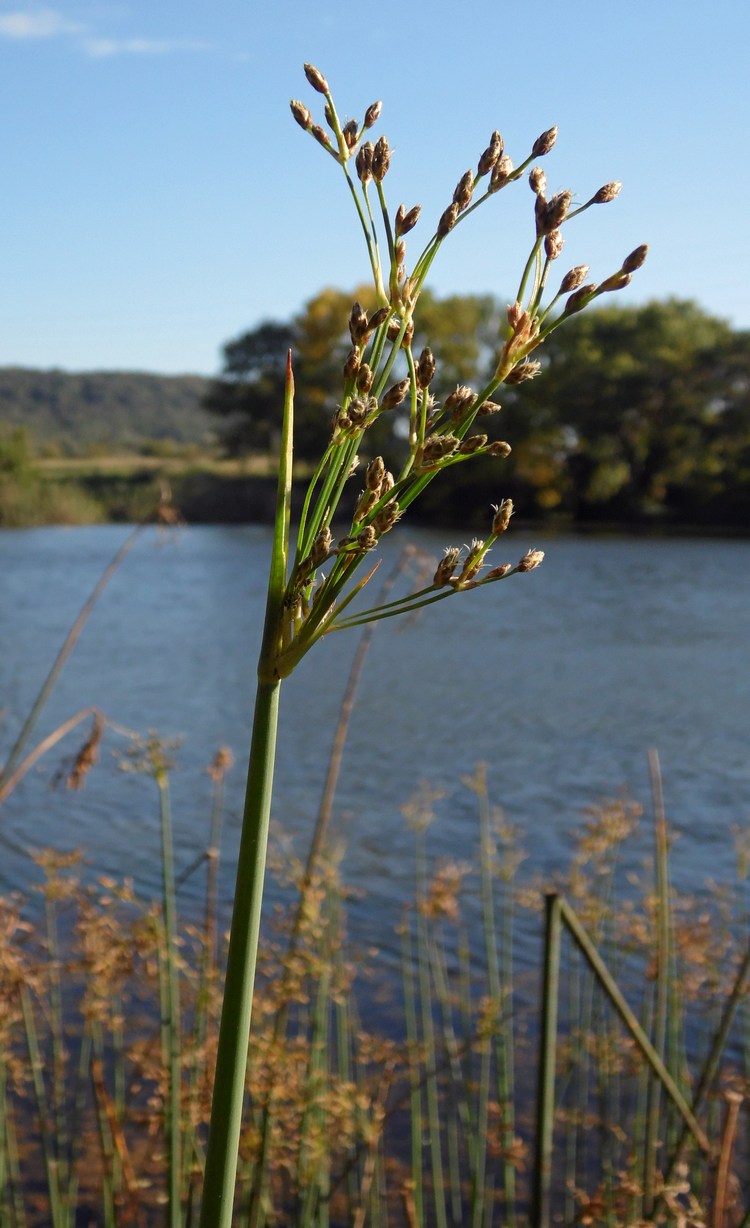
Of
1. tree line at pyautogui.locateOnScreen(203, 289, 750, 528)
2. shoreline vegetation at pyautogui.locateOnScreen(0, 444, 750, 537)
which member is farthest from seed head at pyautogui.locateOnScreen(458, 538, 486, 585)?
tree line at pyautogui.locateOnScreen(203, 289, 750, 528)

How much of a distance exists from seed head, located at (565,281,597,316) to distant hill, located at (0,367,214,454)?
13252cm

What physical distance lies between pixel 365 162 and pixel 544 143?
142 mm

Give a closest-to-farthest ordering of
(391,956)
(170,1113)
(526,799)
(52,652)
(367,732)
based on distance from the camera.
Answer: (170,1113) < (391,956) < (526,799) < (367,732) < (52,652)

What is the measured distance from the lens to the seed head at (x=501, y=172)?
3.09 feet

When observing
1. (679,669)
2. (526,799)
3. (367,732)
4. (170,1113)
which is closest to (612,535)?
(679,669)

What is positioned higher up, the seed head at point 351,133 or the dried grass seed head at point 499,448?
the seed head at point 351,133

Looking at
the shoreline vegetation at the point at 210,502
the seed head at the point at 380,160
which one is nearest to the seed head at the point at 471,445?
the seed head at the point at 380,160

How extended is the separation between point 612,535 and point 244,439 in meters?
25.1

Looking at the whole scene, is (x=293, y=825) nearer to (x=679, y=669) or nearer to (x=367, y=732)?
(x=367, y=732)

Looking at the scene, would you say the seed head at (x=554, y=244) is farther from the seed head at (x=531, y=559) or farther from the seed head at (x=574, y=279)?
the seed head at (x=531, y=559)

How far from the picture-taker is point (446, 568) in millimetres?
898

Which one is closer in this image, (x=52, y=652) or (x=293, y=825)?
(x=293, y=825)

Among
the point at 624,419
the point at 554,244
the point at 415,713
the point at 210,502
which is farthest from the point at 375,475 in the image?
the point at 210,502

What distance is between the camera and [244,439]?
59938mm
